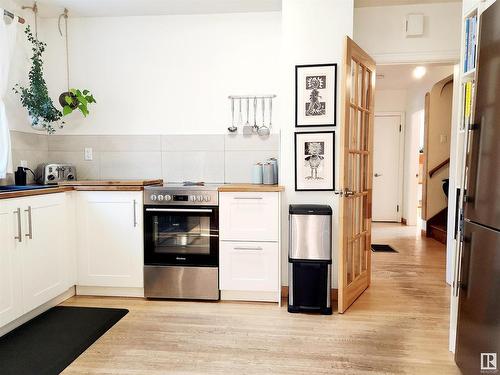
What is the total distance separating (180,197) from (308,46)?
1.60m

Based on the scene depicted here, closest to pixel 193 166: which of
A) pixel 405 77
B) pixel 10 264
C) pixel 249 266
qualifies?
pixel 249 266

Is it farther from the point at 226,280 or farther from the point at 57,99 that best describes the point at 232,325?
the point at 57,99

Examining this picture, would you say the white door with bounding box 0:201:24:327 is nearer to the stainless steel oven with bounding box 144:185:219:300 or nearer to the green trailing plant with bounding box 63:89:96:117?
the stainless steel oven with bounding box 144:185:219:300

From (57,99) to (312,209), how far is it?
8.93 feet

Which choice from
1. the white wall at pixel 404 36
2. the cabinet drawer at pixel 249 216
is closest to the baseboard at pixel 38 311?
the cabinet drawer at pixel 249 216

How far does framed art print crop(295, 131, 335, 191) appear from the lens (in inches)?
111

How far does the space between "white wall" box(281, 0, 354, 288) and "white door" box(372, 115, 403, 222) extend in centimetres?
426

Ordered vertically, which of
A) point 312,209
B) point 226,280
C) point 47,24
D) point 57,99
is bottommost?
point 226,280

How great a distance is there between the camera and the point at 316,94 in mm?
2811

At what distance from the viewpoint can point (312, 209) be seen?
8.55ft

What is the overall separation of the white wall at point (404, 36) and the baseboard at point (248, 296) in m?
2.30

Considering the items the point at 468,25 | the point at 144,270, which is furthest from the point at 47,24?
the point at 468,25

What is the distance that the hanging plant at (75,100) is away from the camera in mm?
3160

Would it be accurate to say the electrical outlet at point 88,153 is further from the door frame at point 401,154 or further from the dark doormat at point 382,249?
the door frame at point 401,154
